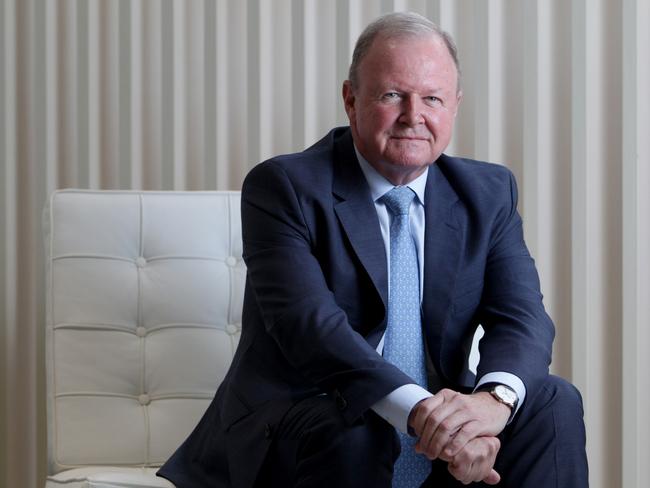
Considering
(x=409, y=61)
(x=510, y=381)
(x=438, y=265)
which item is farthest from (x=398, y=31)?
(x=510, y=381)

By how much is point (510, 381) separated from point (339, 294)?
33 cm

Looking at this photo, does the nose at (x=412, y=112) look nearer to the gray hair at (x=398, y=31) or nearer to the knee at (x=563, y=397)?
the gray hair at (x=398, y=31)

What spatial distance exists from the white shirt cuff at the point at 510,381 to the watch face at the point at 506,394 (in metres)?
0.01

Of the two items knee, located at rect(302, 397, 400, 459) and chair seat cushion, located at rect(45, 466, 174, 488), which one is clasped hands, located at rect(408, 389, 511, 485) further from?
chair seat cushion, located at rect(45, 466, 174, 488)

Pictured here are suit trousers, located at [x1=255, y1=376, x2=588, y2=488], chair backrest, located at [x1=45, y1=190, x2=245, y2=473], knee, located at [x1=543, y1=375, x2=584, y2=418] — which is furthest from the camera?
chair backrest, located at [x1=45, y1=190, x2=245, y2=473]

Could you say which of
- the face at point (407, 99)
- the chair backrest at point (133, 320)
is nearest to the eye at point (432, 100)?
the face at point (407, 99)

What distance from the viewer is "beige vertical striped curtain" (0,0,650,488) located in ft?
7.67

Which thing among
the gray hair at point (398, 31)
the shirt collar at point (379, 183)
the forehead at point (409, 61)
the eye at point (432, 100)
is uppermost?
the gray hair at point (398, 31)

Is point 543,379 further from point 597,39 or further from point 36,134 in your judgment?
point 36,134

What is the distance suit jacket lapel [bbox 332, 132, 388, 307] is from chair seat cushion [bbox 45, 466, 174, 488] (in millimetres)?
525

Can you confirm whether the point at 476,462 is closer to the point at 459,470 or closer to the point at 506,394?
the point at 459,470

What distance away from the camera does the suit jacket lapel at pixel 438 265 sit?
5.69 feet

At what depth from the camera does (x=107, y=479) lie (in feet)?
5.87

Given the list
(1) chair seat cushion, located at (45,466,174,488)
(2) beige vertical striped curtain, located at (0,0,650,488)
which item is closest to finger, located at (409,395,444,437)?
(1) chair seat cushion, located at (45,466,174,488)
